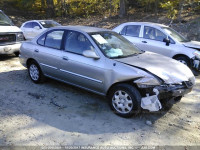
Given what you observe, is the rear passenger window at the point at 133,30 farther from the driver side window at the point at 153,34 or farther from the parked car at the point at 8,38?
the parked car at the point at 8,38

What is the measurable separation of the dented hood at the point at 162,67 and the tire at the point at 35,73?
8.31ft

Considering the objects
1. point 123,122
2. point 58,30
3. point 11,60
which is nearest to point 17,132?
point 123,122

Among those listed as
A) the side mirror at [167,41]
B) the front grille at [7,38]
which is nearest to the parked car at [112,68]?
the side mirror at [167,41]

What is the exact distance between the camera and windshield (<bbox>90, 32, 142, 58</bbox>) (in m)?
4.75

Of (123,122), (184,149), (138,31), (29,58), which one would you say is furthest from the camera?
(138,31)

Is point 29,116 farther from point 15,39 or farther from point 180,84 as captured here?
point 15,39

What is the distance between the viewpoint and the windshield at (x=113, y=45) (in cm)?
475

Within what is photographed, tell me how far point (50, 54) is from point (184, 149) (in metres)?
3.70

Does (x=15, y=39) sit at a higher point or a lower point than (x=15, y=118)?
higher

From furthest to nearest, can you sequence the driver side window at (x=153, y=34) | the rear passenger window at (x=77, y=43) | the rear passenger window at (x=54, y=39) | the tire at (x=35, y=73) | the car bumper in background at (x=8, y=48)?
the car bumper in background at (x=8, y=48), the driver side window at (x=153, y=34), the tire at (x=35, y=73), the rear passenger window at (x=54, y=39), the rear passenger window at (x=77, y=43)

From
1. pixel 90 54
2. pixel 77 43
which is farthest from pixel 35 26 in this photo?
pixel 90 54

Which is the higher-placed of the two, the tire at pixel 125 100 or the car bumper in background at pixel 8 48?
the car bumper in background at pixel 8 48

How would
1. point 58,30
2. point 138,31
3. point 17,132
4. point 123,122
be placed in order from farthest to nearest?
1. point 138,31
2. point 58,30
3. point 123,122
4. point 17,132

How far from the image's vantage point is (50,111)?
462cm
